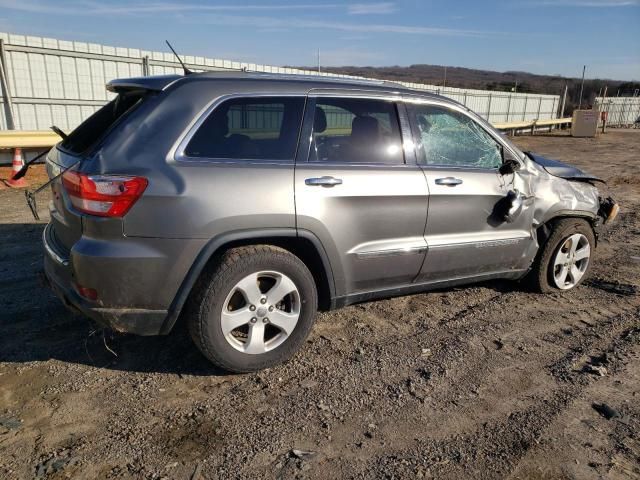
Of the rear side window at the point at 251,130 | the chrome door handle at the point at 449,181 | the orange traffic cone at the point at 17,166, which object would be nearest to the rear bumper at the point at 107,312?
the rear side window at the point at 251,130

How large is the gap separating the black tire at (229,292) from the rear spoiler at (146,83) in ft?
3.58

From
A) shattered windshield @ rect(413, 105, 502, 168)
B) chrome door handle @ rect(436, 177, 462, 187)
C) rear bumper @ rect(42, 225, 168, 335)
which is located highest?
shattered windshield @ rect(413, 105, 502, 168)

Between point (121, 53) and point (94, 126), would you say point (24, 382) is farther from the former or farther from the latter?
point (121, 53)

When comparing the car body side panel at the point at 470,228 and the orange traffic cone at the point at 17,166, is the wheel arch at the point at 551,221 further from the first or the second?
the orange traffic cone at the point at 17,166

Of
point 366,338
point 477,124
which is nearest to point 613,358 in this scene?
point 366,338

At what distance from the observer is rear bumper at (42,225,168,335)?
299cm

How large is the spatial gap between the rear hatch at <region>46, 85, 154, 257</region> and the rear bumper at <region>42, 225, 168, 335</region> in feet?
0.41

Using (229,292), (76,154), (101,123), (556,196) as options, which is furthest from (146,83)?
(556,196)

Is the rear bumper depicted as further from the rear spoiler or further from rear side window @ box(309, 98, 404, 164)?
rear side window @ box(309, 98, 404, 164)

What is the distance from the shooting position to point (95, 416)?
290 cm

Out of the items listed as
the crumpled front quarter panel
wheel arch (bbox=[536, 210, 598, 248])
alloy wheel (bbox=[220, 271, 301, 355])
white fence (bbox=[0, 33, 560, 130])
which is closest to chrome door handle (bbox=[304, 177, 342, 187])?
alloy wheel (bbox=[220, 271, 301, 355])

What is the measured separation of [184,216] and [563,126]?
3836 cm

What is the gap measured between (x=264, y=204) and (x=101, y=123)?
1230mm

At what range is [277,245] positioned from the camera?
3365mm
